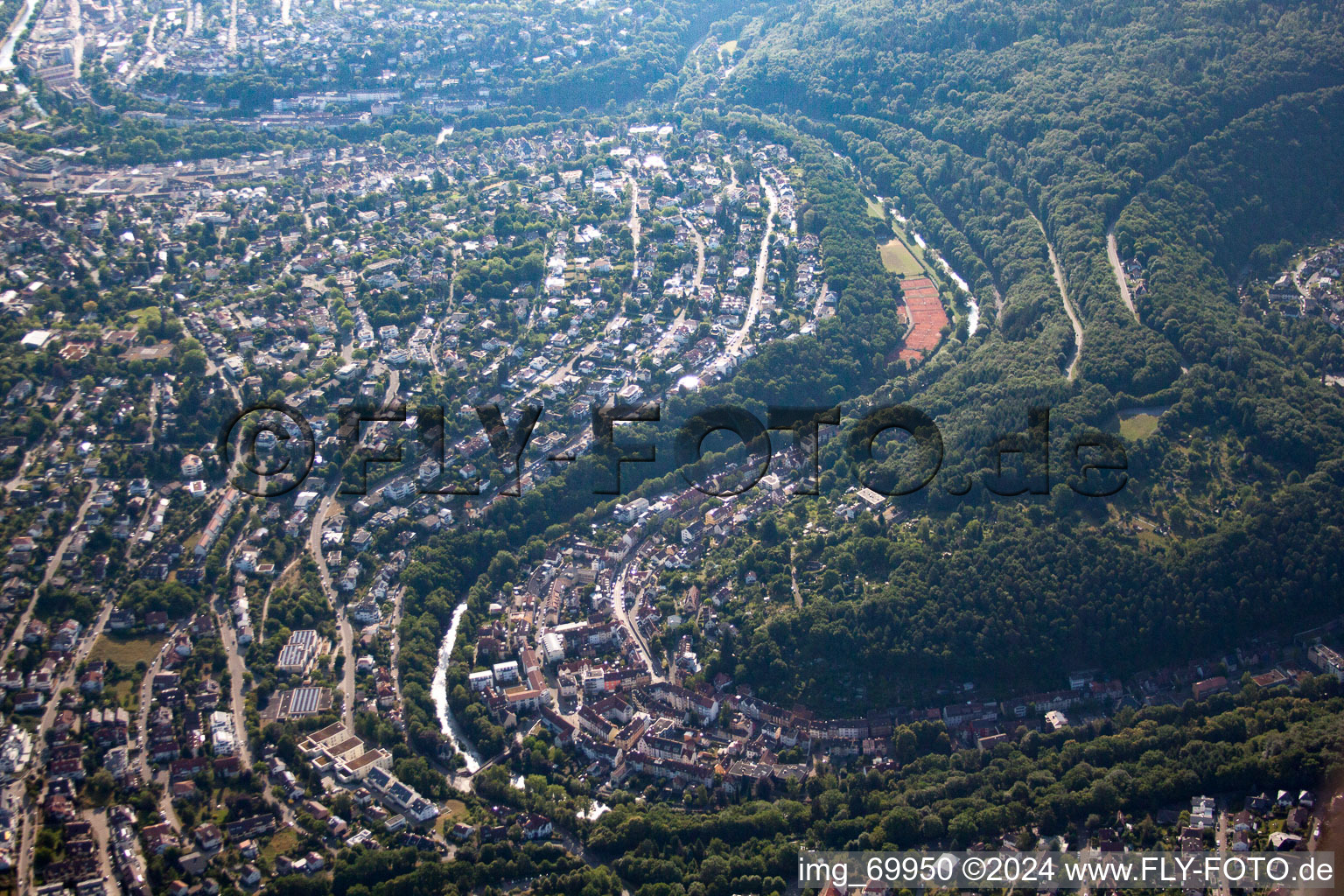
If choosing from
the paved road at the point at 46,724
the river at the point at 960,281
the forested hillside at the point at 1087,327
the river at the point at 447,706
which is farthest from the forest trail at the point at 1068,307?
the paved road at the point at 46,724

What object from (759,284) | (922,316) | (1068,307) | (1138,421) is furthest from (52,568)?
(1068,307)

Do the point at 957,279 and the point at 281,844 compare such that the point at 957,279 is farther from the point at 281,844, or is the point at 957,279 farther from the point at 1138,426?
the point at 281,844

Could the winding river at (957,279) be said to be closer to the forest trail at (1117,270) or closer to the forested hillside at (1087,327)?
the forested hillside at (1087,327)

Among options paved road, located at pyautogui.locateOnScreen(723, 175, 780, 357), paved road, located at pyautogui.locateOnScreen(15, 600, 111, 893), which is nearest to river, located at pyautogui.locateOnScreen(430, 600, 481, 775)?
paved road, located at pyautogui.locateOnScreen(15, 600, 111, 893)

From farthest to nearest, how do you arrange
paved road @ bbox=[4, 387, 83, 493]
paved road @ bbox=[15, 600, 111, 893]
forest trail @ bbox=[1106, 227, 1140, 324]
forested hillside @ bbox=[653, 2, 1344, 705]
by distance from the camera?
forest trail @ bbox=[1106, 227, 1140, 324] → paved road @ bbox=[4, 387, 83, 493] → forested hillside @ bbox=[653, 2, 1344, 705] → paved road @ bbox=[15, 600, 111, 893]

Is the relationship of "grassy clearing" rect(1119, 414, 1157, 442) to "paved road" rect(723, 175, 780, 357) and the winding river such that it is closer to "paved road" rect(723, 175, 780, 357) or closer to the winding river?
the winding river
